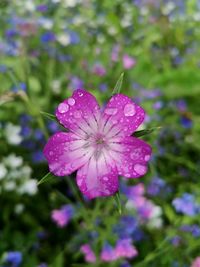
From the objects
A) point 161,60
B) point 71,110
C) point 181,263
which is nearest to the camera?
point 71,110

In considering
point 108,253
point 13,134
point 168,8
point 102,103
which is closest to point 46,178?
point 108,253

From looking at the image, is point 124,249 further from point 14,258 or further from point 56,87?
point 56,87

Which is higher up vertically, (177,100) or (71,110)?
(177,100)

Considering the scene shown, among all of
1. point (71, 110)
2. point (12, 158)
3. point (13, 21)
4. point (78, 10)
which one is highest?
point (78, 10)

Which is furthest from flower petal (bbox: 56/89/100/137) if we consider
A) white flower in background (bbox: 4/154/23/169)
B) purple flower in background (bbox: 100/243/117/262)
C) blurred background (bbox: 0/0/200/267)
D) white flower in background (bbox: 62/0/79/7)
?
white flower in background (bbox: 62/0/79/7)

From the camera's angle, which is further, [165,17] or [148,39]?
[165,17]

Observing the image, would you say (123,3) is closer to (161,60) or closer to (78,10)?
(78,10)

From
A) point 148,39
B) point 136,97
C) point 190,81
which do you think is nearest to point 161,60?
point 148,39
